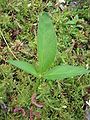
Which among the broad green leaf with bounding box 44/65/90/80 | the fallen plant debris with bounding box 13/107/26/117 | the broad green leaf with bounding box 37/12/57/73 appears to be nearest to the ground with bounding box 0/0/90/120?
the fallen plant debris with bounding box 13/107/26/117

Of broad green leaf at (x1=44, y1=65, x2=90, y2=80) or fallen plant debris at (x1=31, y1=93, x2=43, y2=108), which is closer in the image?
broad green leaf at (x1=44, y1=65, x2=90, y2=80)

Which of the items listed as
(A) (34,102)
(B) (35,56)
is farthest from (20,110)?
(B) (35,56)

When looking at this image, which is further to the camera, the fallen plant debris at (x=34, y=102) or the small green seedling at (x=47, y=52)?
the fallen plant debris at (x=34, y=102)

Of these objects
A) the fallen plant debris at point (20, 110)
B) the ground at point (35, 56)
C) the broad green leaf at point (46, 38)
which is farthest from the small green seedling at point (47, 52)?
the fallen plant debris at point (20, 110)

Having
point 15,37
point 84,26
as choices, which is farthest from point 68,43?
point 15,37

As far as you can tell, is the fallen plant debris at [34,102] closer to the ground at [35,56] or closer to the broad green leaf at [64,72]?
the ground at [35,56]

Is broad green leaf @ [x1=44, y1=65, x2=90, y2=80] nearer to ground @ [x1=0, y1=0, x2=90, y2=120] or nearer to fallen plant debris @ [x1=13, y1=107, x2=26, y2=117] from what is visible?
ground @ [x1=0, y1=0, x2=90, y2=120]

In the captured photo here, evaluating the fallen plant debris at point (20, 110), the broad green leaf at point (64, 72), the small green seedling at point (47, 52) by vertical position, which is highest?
the small green seedling at point (47, 52)
